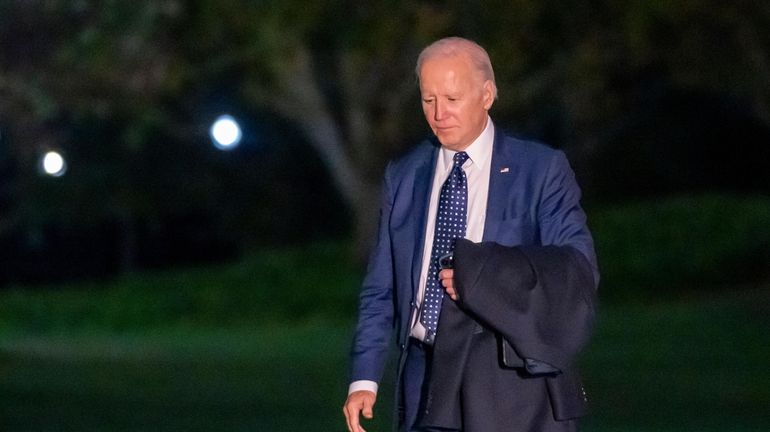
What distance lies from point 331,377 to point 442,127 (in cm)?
1256

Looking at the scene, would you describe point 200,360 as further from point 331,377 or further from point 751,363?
point 751,363

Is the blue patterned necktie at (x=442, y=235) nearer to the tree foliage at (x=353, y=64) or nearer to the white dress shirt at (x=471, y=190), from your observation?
the white dress shirt at (x=471, y=190)

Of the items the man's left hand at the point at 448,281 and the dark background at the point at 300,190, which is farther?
the dark background at the point at 300,190

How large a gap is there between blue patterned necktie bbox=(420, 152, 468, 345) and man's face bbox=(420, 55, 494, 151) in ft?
0.47

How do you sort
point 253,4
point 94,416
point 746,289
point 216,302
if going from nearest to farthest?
point 94,416, point 253,4, point 746,289, point 216,302

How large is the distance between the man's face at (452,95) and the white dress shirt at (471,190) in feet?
0.27

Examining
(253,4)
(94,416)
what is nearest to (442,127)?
(94,416)

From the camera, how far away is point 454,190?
4.89 m

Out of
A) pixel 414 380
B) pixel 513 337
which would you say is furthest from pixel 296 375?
pixel 513 337

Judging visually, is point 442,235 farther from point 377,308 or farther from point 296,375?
point 296,375

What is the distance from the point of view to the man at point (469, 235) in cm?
476

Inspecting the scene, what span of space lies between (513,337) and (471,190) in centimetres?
48

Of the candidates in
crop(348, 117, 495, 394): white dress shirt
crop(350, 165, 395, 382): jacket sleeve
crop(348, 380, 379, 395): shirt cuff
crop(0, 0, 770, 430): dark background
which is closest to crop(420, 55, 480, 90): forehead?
crop(348, 117, 495, 394): white dress shirt

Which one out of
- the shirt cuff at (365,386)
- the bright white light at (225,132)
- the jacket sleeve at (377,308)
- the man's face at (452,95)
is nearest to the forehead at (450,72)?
the man's face at (452,95)
